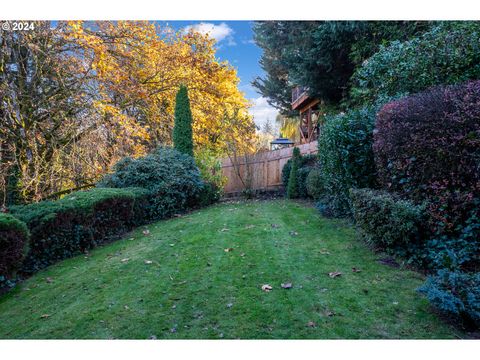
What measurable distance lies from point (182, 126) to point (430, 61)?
5.37 metres

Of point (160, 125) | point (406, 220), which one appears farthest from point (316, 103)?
point (406, 220)

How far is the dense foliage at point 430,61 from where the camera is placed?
3.66m

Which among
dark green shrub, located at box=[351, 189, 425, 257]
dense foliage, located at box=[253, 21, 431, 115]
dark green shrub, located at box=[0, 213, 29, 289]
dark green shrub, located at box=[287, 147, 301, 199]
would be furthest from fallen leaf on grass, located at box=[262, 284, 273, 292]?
dark green shrub, located at box=[287, 147, 301, 199]

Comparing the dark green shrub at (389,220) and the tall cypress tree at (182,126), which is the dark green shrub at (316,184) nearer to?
the dark green shrub at (389,220)

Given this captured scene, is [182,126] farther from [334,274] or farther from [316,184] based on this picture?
[334,274]

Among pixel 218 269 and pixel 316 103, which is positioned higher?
pixel 316 103

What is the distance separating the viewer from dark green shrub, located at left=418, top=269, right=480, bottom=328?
188 centimetres

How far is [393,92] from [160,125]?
5.79 metres

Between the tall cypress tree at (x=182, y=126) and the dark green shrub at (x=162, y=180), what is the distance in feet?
2.06

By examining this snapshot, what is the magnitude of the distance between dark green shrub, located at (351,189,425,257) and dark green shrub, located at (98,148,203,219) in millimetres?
3954
